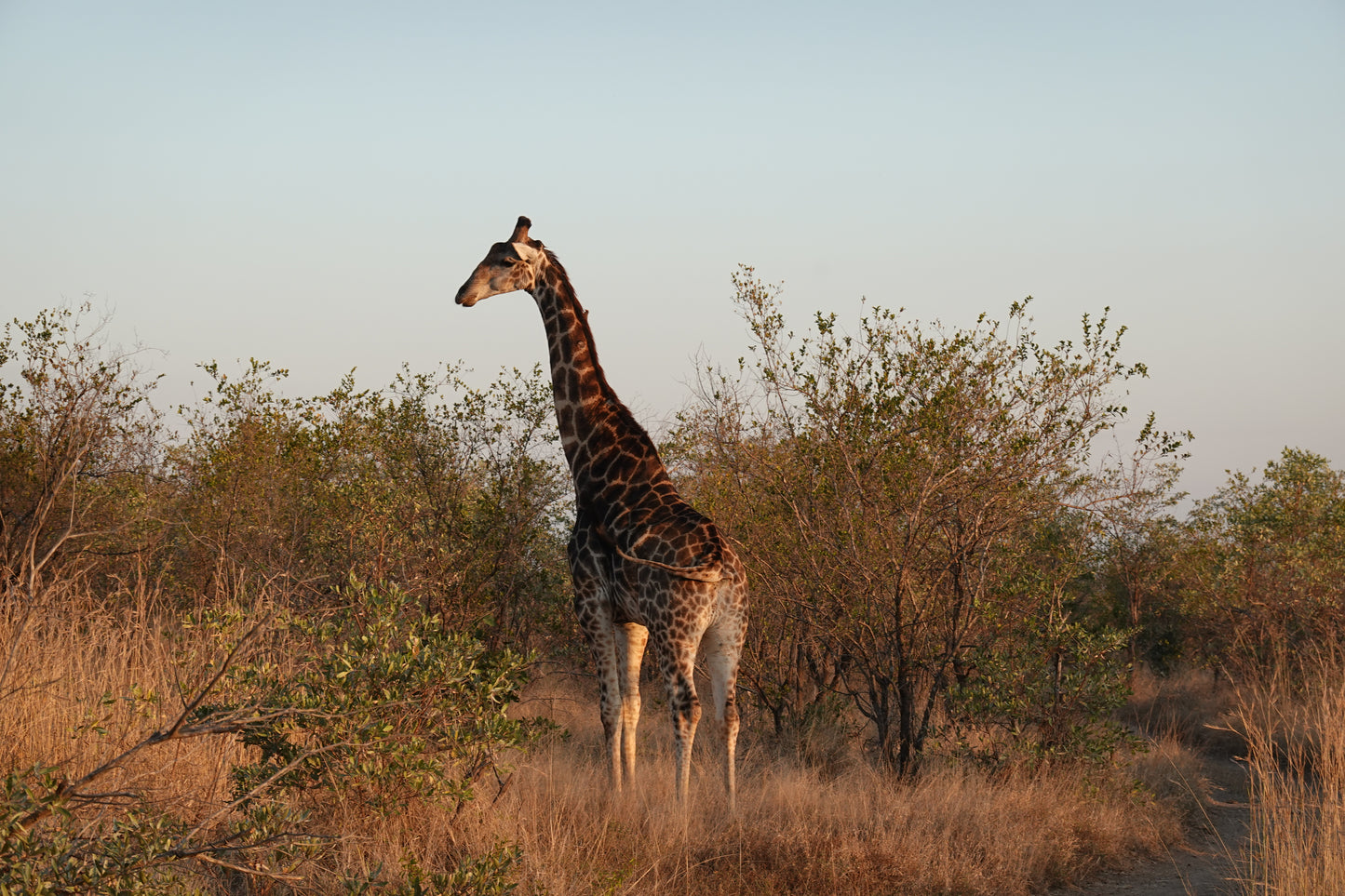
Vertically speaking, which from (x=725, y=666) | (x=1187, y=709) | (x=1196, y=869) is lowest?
(x=1196, y=869)

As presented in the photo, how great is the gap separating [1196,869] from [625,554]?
443 cm

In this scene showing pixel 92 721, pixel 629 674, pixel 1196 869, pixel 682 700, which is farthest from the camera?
pixel 629 674

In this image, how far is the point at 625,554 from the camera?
7.23m

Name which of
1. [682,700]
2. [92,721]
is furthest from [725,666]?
[92,721]

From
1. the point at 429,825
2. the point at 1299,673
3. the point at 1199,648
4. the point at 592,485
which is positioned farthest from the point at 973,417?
the point at 1199,648

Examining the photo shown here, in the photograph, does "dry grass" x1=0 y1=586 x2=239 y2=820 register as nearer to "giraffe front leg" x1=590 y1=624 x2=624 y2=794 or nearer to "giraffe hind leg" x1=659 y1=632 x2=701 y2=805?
"giraffe front leg" x1=590 y1=624 x2=624 y2=794

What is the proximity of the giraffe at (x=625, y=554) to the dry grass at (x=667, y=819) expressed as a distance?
43 cm

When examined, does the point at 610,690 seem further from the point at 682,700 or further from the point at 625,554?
the point at 625,554

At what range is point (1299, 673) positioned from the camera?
46.1 feet

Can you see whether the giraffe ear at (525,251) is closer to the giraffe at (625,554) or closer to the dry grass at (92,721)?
the giraffe at (625,554)

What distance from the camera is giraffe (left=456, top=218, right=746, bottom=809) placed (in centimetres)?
702

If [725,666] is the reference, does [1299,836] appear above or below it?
below

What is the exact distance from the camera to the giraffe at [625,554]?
7023mm

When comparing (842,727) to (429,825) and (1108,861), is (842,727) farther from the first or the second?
(429,825)
